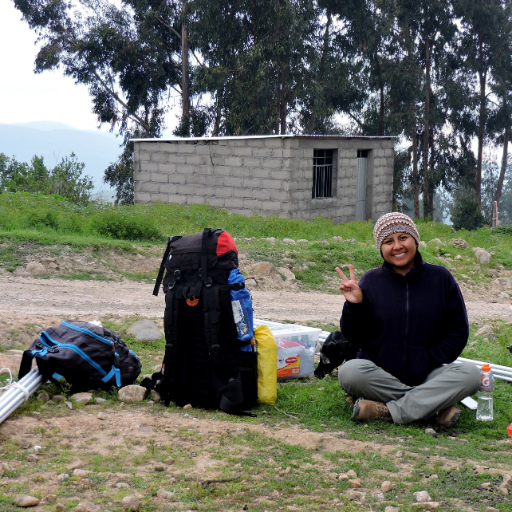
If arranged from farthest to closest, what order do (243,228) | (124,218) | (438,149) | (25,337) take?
1. (438,149)
2. (243,228)
3. (124,218)
4. (25,337)

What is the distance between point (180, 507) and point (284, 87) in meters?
24.7

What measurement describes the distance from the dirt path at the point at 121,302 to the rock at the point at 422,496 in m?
4.27

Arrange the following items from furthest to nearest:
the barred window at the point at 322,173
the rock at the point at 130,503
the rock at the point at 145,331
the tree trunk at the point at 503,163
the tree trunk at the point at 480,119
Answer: the tree trunk at the point at 503,163, the tree trunk at the point at 480,119, the barred window at the point at 322,173, the rock at the point at 145,331, the rock at the point at 130,503

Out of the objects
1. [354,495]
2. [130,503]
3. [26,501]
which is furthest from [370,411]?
[26,501]

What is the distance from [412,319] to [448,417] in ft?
1.96

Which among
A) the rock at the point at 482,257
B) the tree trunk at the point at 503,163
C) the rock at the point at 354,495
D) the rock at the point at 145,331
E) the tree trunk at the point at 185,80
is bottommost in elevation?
the rock at the point at 354,495

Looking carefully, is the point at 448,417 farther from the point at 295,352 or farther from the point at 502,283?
the point at 502,283

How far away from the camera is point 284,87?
2623 centimetres

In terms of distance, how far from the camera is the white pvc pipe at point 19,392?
3.74m

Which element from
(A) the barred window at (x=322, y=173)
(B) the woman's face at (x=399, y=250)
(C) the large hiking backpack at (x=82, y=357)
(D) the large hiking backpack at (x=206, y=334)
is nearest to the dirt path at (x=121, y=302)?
(C) the large hiking backpack at (x=82, y=357)

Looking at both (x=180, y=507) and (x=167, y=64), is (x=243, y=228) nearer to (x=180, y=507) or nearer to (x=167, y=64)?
(x=180, y=507)

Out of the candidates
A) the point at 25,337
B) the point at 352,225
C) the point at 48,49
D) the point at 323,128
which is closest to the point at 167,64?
the point at 48,49

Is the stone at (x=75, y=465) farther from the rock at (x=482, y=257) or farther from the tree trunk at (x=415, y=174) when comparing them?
the tree trunk at (x=415, y=174)

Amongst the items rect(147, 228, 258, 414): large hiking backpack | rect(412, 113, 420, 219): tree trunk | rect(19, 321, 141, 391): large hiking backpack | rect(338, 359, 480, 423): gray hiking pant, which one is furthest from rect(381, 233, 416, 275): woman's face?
rect(412, 113, 420, 219): tree trunk
